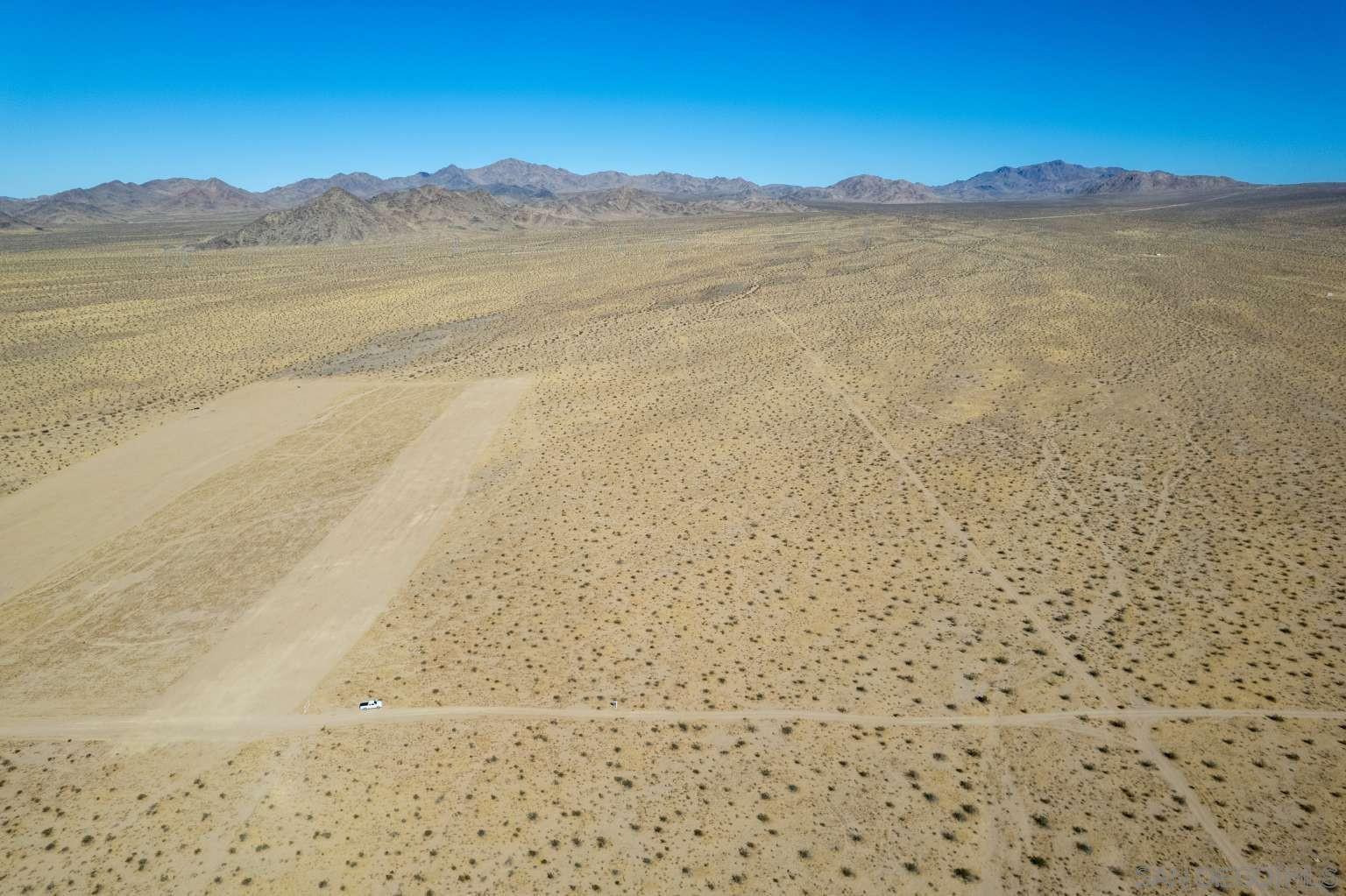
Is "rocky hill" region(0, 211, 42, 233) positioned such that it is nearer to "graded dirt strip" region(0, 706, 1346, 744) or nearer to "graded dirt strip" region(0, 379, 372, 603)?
"graded dirt strip" region(0, 379, 372, 603)

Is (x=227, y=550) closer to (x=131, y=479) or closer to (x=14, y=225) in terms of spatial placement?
(x=131, y=479)

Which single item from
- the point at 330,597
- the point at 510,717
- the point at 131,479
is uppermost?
the point at 131,479

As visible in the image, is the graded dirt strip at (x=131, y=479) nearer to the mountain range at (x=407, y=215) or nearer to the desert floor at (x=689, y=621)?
the desert floor at (x=689, y=621)

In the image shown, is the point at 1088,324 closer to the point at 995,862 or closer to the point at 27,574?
the point at 995,862

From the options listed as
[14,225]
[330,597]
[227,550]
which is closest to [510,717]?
[330,597]

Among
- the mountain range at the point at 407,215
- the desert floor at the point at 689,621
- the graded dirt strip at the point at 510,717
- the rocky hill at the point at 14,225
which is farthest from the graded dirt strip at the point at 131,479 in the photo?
the rocky hill at the point at 14,225

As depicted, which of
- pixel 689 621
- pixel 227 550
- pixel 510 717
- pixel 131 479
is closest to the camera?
pixel 510 717
